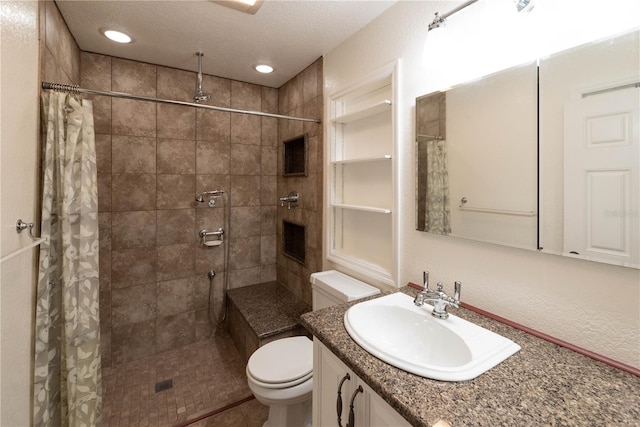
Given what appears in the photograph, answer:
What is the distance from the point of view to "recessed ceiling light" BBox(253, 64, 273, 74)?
95.8 inches

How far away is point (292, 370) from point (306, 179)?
4.91 feet

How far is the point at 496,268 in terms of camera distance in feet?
3.86

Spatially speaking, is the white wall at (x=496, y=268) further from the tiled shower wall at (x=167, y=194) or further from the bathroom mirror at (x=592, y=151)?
the tiled shower wall at (x=167, y=194)

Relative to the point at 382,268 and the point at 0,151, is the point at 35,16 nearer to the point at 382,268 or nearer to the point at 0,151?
the point at 0,151

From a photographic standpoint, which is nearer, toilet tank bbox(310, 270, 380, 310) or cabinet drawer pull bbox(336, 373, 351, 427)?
cabinet drawer pull bbox(336, 373, 351, 427)

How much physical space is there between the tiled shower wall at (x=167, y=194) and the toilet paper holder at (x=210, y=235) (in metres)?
0.05

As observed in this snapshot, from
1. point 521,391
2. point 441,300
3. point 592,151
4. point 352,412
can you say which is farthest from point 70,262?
point 592,151

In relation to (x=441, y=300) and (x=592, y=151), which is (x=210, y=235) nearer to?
(x=441, y=300)

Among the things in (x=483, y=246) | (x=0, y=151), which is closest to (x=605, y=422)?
(x=483, y=246)

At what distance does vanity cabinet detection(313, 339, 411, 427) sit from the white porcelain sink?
0.11 meters

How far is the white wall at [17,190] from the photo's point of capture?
103cm

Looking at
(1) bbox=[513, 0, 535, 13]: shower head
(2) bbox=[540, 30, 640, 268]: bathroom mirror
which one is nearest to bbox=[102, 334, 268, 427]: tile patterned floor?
(2) bbox=[540, 30, 640, 268]: bathroom mirror

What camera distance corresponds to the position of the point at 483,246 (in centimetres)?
122

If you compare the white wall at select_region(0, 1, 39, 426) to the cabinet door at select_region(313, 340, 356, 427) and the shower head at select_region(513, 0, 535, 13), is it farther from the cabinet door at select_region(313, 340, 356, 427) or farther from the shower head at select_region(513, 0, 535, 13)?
the shower head at select_region(513, 0, 535, 13)
